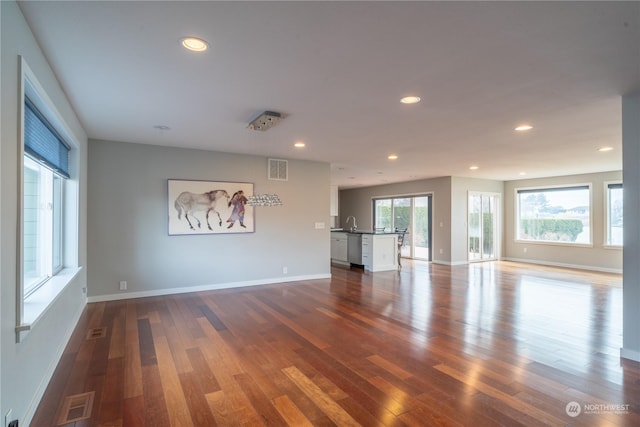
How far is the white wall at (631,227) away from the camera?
3025 millimetres

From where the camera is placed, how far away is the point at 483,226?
32.9 ft

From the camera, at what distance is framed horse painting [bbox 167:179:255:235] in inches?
217

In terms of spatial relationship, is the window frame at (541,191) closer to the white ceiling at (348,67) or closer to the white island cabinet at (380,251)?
the white island cabinet at (380,251)

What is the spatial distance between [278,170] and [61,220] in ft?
11.4

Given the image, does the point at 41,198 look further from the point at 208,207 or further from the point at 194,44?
the point at 208,207

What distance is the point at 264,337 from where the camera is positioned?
3553 millimetres

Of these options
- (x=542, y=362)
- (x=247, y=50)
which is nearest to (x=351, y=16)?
(x=247, y=50)

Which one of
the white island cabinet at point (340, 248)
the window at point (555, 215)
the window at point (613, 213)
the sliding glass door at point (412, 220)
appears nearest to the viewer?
the window at point (613, 213)

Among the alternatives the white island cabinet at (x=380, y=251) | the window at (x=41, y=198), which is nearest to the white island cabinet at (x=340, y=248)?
the white island cabinet at (x=380, y=251)

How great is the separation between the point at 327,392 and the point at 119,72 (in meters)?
2.98

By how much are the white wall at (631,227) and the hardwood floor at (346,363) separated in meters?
0.28

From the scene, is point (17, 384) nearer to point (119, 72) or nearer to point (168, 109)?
point (119, 72)

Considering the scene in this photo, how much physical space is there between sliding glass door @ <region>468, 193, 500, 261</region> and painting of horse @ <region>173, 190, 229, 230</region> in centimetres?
714

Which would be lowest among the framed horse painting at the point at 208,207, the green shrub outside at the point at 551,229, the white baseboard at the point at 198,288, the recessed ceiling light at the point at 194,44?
the white baseboard at the point at 198,288
